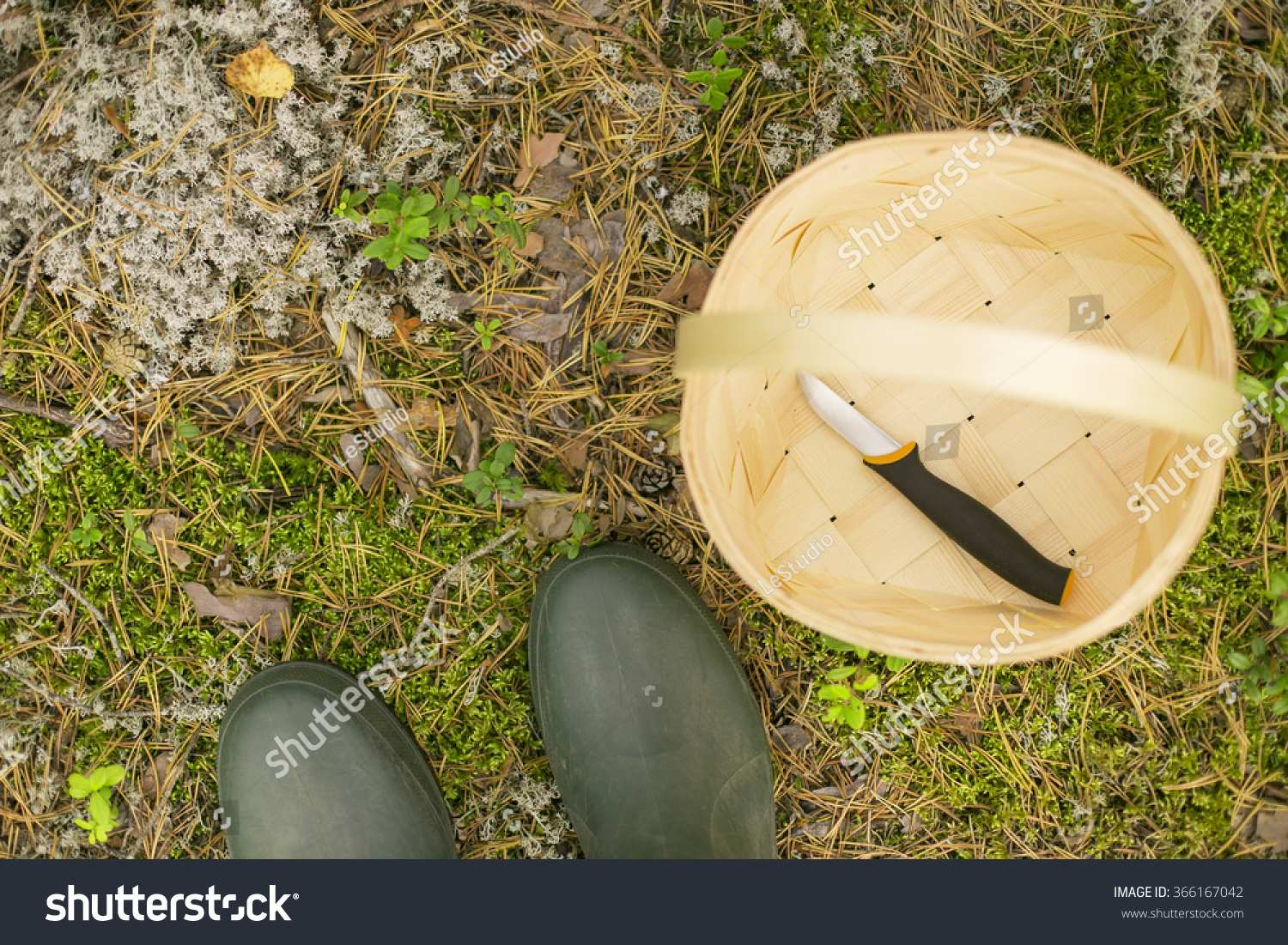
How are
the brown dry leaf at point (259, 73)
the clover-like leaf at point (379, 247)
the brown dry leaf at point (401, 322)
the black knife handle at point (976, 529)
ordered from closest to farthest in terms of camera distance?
the black knife handle at point (976, 529)
the clover-like leaf at point (379, 247)
the brown dry leaf at point (259, 73)
the brown dry leaf at point (401, 322)

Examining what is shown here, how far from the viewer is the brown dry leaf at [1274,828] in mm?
1947

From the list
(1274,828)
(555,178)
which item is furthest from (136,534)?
(1274,828)

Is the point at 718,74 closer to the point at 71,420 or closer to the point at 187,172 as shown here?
the point at 187,172

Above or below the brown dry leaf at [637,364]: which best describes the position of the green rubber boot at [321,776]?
below

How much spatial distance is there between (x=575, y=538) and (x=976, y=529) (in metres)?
0.98

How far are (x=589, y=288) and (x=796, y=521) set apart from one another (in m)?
0.82

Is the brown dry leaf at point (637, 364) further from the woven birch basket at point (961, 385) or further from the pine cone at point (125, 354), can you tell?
the pine cone at point (125, 354)

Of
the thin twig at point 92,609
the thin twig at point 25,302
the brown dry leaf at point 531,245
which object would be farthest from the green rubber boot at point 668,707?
the thin twig at point 25,302

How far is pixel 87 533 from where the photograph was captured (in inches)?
76.3

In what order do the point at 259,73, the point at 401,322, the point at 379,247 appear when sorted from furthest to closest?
the point at 401,322, the point at 259,73, the point at 379,247

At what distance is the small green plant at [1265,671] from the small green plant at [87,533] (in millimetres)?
3004

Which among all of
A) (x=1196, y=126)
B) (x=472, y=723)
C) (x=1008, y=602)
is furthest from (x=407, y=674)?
(x=1196, y=126)

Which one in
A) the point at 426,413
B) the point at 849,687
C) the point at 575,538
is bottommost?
the point at 849,687
